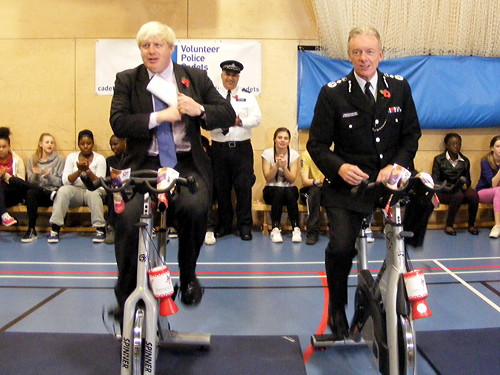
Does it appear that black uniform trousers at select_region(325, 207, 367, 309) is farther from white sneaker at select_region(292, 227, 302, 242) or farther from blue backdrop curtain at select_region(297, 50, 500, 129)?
blue backdrop curtain at select_region(297, 50, 500, 129)

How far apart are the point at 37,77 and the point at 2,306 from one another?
4.09 metres

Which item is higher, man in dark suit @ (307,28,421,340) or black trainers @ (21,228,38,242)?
man in dark suit @ (307,28,421,340)

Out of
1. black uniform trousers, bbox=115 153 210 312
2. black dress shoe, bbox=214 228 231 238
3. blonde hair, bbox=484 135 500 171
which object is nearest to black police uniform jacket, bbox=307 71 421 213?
black uniform trousers, bbox=115 153 210 312

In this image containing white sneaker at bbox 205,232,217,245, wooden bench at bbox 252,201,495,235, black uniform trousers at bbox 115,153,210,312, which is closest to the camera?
black uniform trousers at bbox 115,153,210,312

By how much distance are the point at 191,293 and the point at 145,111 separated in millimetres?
970

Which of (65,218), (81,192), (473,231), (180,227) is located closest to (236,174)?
(81,192)

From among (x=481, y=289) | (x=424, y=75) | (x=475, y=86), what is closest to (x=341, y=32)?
(x=424, y=75)

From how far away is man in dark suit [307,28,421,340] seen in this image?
2.46m

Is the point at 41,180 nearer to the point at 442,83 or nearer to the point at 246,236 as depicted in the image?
the point at 246,236

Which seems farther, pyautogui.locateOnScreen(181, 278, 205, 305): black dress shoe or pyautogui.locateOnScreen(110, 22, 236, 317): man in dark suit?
pyautogui.locateOnScreen(181, 278, 205, 305): black dress shoe

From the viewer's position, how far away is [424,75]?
20.7 ft

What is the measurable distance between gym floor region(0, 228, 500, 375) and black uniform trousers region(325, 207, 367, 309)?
0.43 meters

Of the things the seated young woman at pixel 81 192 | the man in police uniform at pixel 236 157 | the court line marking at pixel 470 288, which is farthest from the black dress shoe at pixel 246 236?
the court line marking at pixel 470 288

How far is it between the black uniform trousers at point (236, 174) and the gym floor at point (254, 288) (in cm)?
35
